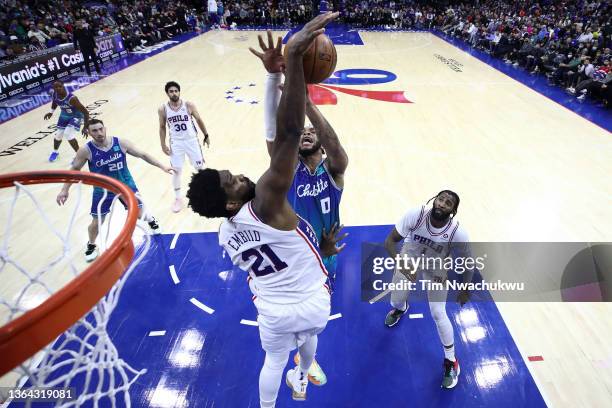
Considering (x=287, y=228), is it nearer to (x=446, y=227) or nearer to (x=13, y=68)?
(x=446, y=227)

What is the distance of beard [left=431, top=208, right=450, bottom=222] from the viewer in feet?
9.17

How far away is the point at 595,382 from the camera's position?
305 centimetres

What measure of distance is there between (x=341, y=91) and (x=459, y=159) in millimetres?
4873

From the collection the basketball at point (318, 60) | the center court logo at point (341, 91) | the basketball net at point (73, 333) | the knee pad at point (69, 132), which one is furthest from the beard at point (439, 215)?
the center court logo at point (341, 91)

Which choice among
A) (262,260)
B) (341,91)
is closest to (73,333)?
(262,260)

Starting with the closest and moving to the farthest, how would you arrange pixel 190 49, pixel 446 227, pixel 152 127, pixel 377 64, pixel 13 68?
pixel 446 227
pixel 152 127
pixel 13 68
pixel 377 64
pixel 190 49

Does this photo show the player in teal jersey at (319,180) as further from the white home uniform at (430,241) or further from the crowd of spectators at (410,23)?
the crowd of spectators at (410,23)

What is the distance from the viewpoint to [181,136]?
5.09 m

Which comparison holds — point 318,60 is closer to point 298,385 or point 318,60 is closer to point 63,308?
point 63,308

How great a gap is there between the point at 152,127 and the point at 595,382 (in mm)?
8263

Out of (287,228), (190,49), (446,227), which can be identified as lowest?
(190,49)

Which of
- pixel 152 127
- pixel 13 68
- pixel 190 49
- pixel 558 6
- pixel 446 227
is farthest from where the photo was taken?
pixel 558 6

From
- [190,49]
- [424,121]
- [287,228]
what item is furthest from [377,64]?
[287,228]

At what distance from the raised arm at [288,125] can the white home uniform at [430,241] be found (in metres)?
1.57
